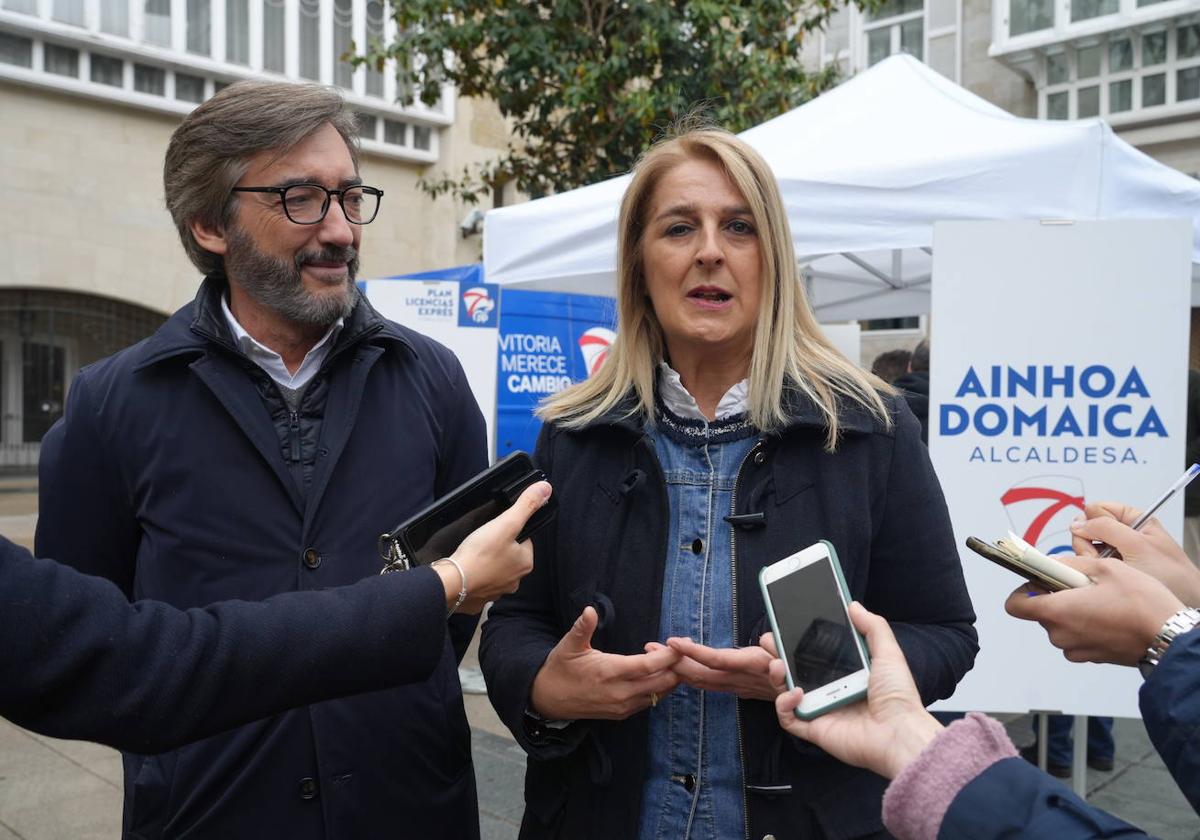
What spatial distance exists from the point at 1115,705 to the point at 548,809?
7.10 ft

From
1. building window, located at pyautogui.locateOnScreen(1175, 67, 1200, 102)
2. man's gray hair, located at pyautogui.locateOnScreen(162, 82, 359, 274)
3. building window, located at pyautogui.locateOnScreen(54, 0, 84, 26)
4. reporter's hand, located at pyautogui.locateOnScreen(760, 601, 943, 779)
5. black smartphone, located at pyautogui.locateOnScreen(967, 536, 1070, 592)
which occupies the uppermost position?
building window, located at pyautogui.locateOnScreen(54, 0, 84, 26)

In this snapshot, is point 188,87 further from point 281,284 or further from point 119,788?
point 281,284

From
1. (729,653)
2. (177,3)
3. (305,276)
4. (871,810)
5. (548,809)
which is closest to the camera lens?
(729,653)

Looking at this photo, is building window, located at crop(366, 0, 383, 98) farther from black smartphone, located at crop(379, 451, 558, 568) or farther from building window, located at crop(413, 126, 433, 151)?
black smartphone, located at crop(379, 451, 558, 568)

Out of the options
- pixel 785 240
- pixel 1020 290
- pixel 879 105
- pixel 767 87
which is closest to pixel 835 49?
pixel 767 87

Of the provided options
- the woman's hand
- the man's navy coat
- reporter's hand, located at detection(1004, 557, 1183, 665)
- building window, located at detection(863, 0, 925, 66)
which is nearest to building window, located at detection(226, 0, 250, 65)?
building window, located at detection(863, 0, 925, 66)

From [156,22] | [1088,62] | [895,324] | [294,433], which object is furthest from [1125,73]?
[294,433]

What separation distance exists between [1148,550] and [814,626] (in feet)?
2.17

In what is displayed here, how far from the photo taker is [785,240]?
6.20 ft

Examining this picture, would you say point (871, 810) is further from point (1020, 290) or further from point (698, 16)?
point (698, 16)

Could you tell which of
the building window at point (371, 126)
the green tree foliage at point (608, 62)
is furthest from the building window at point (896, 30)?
the green tree foliage at point (608, 62)

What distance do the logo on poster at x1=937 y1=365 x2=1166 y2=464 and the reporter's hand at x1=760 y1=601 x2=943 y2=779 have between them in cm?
216

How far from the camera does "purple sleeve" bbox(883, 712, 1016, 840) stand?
1.01 meters

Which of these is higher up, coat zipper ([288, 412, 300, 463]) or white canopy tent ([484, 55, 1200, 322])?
white canopy tent ([484, 55, 1200, 322])
